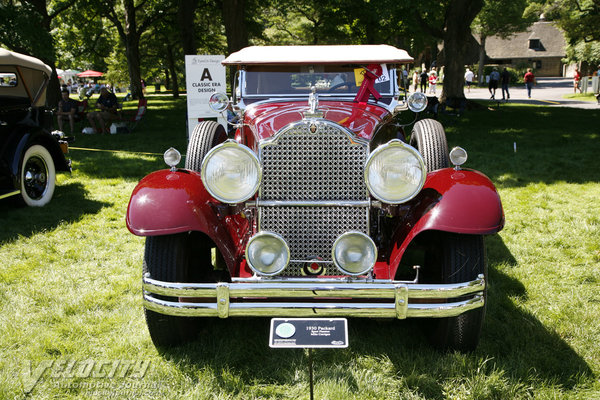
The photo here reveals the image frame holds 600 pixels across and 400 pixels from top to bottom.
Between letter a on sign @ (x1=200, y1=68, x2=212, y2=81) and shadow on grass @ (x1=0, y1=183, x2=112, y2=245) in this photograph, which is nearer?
shadow on grass @ (x1=0, y1=183, x2=112, y2=245)

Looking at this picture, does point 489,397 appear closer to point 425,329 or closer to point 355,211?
point 425,329

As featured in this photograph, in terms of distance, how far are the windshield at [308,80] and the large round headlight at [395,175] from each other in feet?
5.16

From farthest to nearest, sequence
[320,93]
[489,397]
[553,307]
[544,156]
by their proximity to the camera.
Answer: [544,156] < [320,93] < [553,307] < [489,397]

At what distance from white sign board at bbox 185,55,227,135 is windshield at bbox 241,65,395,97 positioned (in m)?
5.30

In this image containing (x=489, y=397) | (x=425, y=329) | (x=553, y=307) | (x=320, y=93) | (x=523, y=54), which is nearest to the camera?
(x=489, y=397)

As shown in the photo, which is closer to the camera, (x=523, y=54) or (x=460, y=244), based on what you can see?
(x=460, y=244)

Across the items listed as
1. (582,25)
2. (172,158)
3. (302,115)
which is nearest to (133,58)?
(582,25)

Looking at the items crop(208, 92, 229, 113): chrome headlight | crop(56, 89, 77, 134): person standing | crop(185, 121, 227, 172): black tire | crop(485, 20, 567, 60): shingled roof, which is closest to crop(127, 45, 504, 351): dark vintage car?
crop(208, 92, 229, 113): chrome headlight

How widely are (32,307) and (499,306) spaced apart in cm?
365

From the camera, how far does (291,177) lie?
9.63ft

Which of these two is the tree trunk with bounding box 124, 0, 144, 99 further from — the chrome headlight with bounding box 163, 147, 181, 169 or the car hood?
the chrome headlight with bounding box 163, 147, 181, 169

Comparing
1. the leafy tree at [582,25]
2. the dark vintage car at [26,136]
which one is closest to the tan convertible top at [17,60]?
the dark vintage car at [26,136]

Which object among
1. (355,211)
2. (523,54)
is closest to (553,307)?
(355,211)

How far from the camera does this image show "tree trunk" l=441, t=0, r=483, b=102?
16.2m
